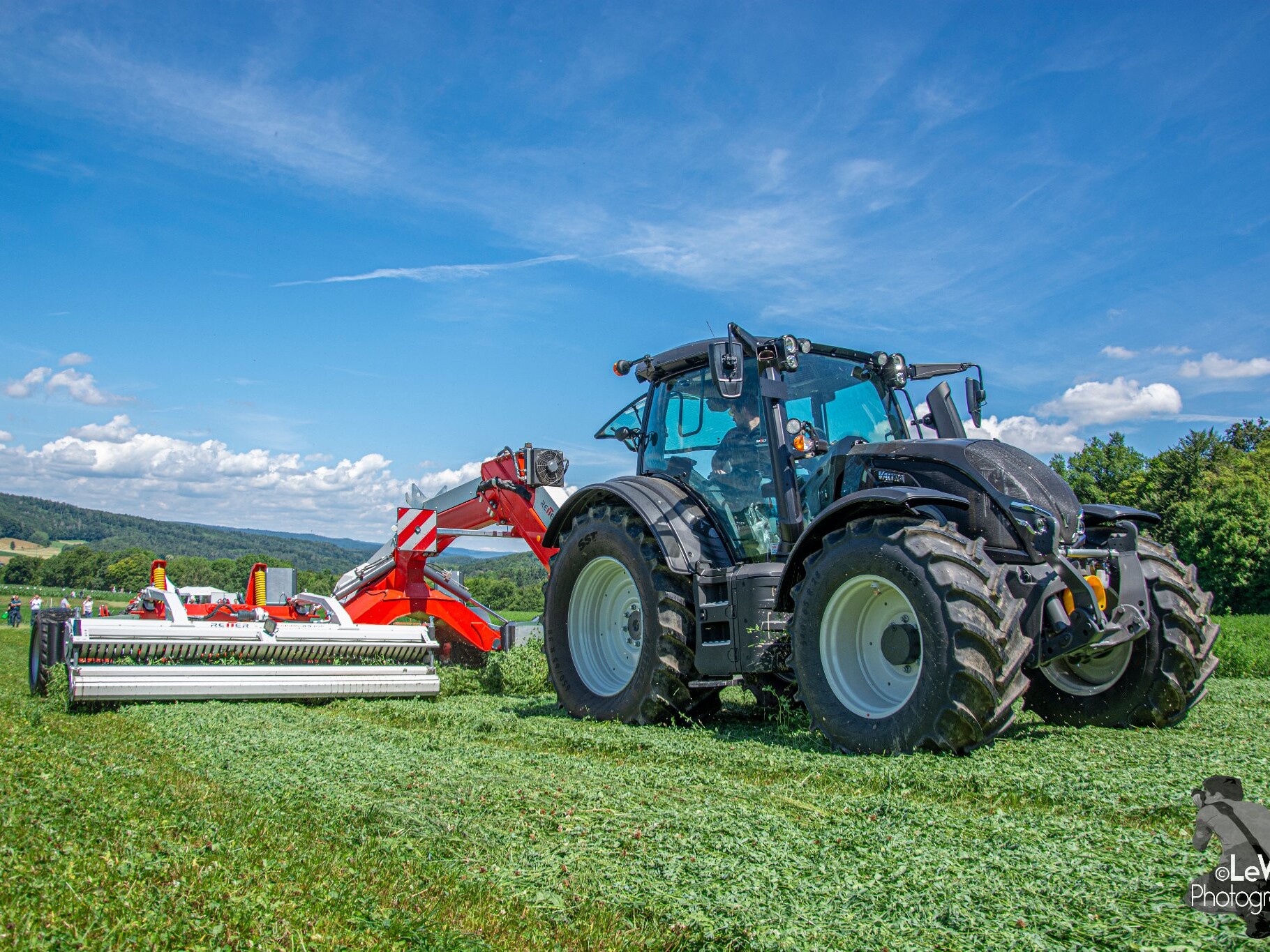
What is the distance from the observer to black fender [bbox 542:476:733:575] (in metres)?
5.78

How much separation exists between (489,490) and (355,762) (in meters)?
5.00

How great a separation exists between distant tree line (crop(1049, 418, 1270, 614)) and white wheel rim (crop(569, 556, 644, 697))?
74.8 feet

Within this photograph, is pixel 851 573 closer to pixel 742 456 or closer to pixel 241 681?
pixel 742 456

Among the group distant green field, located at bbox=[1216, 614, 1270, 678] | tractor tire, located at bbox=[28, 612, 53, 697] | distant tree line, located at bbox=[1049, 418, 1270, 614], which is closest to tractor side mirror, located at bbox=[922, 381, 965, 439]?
distant green field, located at bbox=[1216, 614, 1270, 678]

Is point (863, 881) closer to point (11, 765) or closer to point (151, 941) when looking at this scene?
point (151, 941)

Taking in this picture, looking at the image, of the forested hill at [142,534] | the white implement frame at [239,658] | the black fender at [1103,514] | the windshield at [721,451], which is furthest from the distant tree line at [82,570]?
the black fender at [1103,514]

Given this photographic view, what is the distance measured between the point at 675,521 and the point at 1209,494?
36359mm

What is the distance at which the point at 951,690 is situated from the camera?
12.9ft

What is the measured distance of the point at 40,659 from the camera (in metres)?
7.84

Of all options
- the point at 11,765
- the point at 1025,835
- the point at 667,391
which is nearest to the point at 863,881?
the point at 1025,835

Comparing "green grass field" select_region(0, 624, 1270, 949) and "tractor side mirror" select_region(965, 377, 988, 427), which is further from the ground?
"tractor side mirror" select_region(965, 377, 988, 427)

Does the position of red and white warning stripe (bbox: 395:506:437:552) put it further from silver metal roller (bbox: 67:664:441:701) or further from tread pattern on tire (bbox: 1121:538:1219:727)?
tread pattern on tire (bbox: 1121:538:1219:727)

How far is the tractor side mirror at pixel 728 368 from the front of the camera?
5195 mm

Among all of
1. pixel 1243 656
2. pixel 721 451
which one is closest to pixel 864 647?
pixel 721 451
